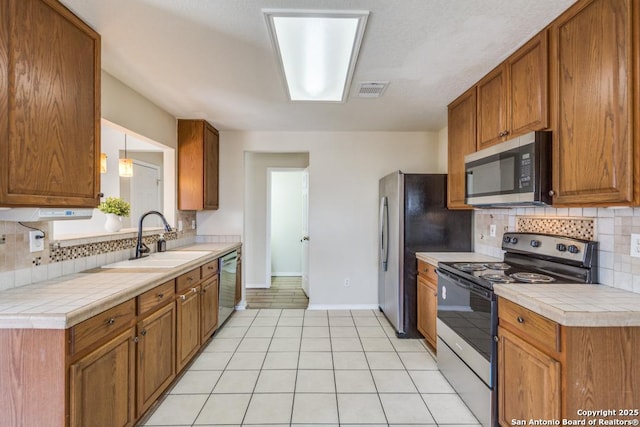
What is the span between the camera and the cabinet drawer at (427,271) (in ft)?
8.85

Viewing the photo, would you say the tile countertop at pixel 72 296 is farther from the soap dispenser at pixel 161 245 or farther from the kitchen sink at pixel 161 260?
the soap dispenser at pixel 161 245

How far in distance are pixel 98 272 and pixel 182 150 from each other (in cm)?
186

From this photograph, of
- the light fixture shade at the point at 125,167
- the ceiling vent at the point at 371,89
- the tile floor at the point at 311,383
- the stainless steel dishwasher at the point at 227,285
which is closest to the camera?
the tile floor at the point at 311,383

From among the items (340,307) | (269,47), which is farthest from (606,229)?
(340,307)

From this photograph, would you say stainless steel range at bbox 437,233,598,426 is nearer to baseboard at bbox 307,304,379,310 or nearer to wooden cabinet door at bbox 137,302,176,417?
baseboard at bbox 307,304,379,310

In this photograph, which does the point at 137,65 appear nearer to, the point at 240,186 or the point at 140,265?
the point at 140,265

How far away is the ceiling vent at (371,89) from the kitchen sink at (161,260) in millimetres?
1994

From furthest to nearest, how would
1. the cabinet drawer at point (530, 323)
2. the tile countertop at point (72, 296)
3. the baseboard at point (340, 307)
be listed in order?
1. the baseboard at point (340, 307)
2. the cabinet drawer at point (530, 323)
3. the tile countertop at point (72, 296)

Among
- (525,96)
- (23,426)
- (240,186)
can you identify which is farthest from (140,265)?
(525,96)

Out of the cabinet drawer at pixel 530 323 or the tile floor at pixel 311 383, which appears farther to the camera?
the tile floor at pixel 311 383

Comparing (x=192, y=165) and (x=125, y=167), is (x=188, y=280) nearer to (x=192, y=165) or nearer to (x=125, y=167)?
(x=192, y=165)

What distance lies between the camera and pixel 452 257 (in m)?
2.77

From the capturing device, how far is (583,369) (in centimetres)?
128

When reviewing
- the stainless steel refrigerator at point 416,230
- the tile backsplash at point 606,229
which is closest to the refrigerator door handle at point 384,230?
the stainless steel refrigerator at point 416,230
